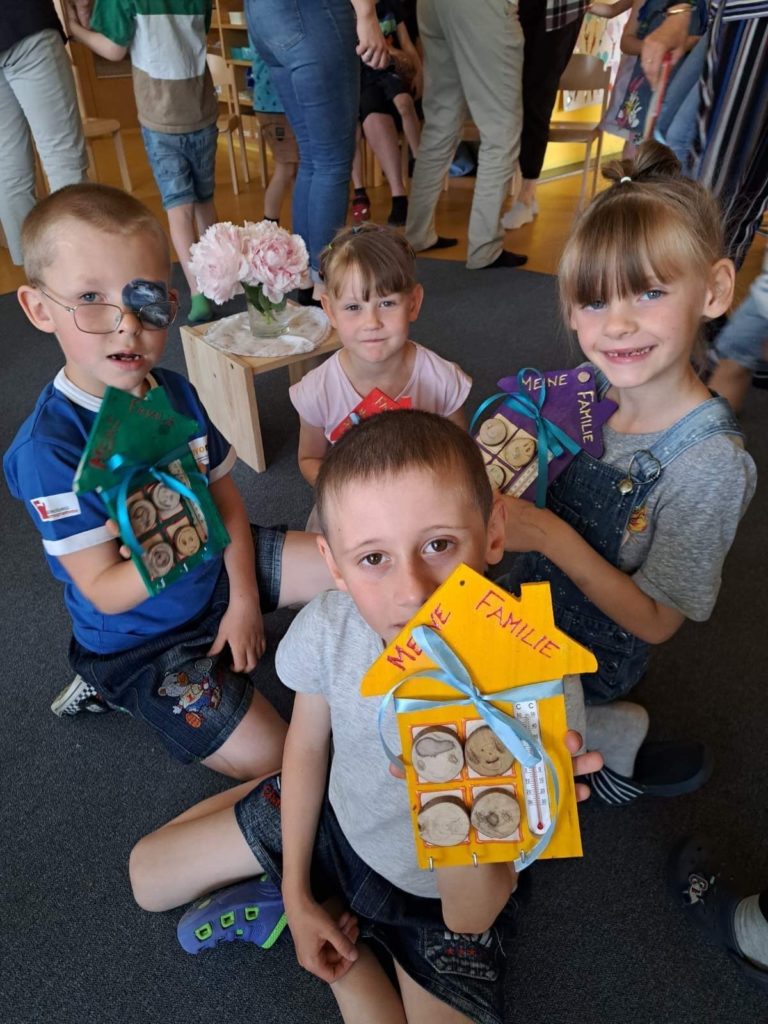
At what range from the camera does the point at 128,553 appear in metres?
1.02

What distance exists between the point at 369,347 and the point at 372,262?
0.54ft

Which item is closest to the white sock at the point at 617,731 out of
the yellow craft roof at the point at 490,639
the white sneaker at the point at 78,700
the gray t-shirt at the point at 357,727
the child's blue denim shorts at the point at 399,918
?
the child's blue denim shorts at the point at 399,918

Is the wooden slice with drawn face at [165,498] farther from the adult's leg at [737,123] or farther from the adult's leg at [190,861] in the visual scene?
the adult's leg at [737,123]

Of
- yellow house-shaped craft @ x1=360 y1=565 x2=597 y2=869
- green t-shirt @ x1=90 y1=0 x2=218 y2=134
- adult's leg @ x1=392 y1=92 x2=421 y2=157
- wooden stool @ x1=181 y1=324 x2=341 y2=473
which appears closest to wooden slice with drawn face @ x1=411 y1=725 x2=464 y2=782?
yellow house-shaped craft @ x1=360 y1=565 x2=597 y2=869

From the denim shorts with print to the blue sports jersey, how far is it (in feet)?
0.09

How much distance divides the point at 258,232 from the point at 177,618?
1.12m

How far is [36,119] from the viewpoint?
105 inches

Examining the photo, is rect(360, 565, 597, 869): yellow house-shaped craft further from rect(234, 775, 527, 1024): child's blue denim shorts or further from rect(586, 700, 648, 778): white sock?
rect(586, 700, 648, 778): white sock

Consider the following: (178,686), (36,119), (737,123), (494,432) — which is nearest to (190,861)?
(178,686)

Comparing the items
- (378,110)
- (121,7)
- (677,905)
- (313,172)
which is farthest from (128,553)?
(378,110)

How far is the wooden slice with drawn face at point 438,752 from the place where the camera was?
2.16 ft

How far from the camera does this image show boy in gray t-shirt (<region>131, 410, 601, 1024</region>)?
0.72 metres

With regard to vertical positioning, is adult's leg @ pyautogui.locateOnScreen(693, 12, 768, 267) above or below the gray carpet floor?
above

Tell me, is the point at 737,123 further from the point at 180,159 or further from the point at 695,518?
the point at 180,159
